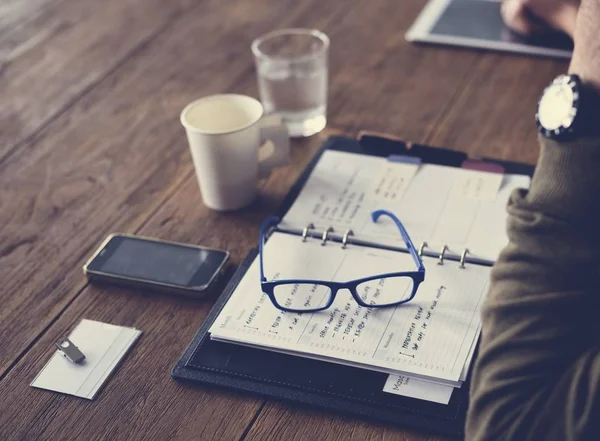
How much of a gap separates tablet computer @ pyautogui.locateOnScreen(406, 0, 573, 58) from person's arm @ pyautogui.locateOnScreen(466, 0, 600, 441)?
0.58 metres

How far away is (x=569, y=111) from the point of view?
719 mm

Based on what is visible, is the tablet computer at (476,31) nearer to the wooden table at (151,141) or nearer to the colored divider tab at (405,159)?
the wooden table at (151,141)

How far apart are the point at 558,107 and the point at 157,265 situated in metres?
0.45

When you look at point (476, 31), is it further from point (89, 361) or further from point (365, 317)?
point (89, 361)

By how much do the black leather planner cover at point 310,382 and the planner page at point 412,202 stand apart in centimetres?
19

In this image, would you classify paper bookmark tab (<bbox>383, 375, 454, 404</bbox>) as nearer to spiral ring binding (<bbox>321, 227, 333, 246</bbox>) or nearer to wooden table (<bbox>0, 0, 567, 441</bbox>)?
wooden table (<bbox>0, 0, 567, 441</bbox>)

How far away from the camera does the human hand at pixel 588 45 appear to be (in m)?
0.73

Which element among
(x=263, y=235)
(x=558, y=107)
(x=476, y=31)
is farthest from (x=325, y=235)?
(x=476, y=31)

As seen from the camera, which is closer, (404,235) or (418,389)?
Answer: (418,389)

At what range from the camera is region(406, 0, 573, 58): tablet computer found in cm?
130

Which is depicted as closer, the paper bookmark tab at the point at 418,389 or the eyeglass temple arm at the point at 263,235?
the paper bookmark tab at the point at 418,389

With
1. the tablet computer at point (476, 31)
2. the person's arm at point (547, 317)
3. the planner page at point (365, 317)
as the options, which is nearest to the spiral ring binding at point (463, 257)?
the planner page at point (365, 317)

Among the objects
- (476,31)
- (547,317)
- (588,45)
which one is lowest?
(476,31)

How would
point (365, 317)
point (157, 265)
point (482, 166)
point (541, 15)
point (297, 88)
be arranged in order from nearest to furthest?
1. point (365, 317)
2. point (157, 265)
3. point (482, 166)
4. point (297, 88)
5. point (541, 15)
